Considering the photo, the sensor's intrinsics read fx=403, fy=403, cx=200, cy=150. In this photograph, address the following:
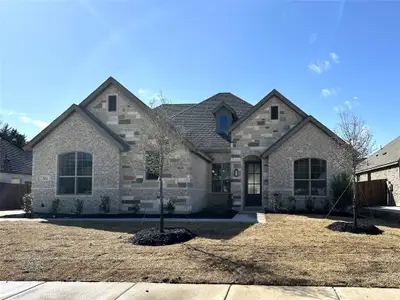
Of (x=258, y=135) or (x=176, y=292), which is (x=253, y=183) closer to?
(x=258, y=135)

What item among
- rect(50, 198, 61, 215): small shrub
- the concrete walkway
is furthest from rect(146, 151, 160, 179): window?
the concrete walkway

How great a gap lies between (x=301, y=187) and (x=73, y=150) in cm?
1103

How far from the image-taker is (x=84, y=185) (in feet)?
61.7

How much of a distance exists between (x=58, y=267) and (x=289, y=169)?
1369 centimetres

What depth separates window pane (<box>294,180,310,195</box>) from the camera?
63.9 ft

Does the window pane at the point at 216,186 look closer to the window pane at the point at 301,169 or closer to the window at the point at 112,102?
the window pane at the point at 301,169

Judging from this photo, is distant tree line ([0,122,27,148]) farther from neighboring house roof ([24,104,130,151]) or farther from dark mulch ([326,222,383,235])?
dark mulch ([326,222,383,235])

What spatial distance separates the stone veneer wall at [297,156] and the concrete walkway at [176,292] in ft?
43.2

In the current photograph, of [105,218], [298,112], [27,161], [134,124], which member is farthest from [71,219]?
[27,161]

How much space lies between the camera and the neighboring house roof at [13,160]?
2795 centimetres

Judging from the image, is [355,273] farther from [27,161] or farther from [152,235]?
[27,161]

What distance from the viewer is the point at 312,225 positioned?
45.1 ft

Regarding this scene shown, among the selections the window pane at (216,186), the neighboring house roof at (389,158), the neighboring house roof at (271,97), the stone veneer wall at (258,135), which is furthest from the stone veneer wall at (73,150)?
the neighboring house roof at (389,158)

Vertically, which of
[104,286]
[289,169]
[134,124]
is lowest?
[104,286]
